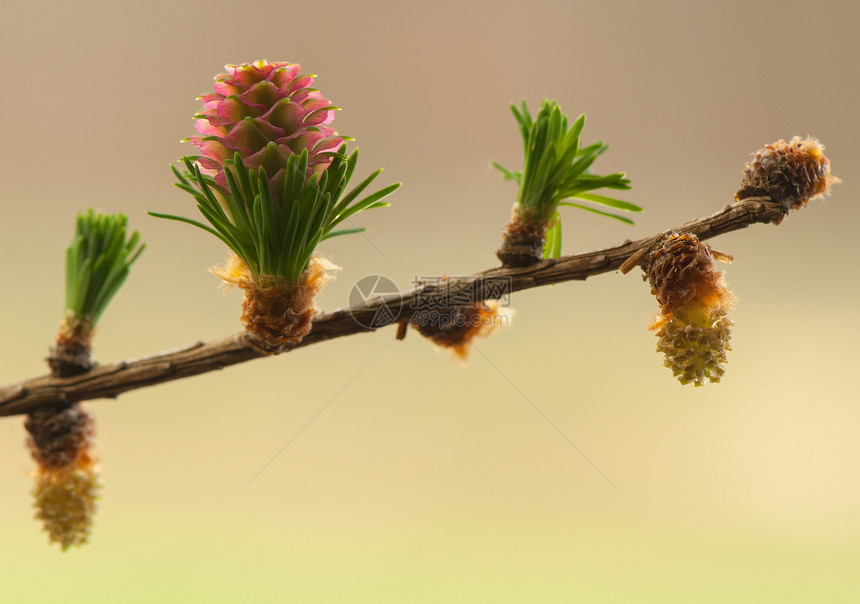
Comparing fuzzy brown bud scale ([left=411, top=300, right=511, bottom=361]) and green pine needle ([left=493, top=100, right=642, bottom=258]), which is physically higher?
green pine needle ([left=493, top=100, right=642, bottom=258])

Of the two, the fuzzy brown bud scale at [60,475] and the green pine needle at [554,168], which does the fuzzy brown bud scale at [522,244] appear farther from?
the fuzzy brown bud scale at [60,475]

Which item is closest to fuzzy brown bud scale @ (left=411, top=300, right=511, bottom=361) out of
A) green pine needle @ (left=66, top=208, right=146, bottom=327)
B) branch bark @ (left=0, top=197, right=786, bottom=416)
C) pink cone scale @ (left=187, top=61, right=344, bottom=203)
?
branch bark @ (left=0, top=197, right=786, bottom=416)

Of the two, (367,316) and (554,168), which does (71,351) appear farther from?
(554,168)

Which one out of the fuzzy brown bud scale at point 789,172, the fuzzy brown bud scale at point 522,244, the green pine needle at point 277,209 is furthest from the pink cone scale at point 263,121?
the fuzzy brown bud scale at point 789,172

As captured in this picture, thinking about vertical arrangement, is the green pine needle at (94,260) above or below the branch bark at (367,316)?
above

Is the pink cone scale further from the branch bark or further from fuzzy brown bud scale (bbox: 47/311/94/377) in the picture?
fuzzy brown bud scale (bbox: 47/311/94/377)

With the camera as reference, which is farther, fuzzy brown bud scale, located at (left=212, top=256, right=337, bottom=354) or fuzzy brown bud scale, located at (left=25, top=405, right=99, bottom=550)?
fuzzy brown bud scale, located at (left=25, top=405, right=99, bottom=550)

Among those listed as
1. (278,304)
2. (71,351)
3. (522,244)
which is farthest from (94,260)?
(522,244)
